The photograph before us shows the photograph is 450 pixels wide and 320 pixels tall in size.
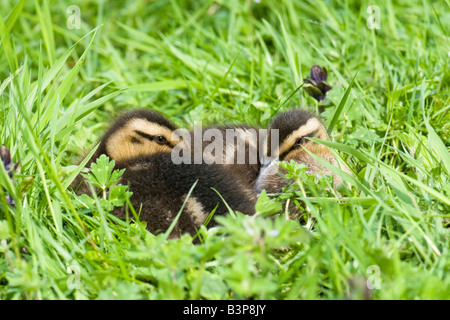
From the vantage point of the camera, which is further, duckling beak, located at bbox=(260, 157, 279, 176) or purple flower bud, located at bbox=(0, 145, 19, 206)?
duckling beak, located at bbox=(260, 157, 279, 176)

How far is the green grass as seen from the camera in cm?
157

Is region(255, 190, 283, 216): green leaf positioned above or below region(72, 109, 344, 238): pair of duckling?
below

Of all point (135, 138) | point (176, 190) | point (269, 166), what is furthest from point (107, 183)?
point (269, 166)

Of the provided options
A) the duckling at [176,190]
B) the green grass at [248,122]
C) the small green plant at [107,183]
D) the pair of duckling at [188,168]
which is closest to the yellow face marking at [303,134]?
the pair of duckling at [188,168]

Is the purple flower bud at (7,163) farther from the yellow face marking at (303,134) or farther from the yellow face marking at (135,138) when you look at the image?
the yellow face marking at (303,134)

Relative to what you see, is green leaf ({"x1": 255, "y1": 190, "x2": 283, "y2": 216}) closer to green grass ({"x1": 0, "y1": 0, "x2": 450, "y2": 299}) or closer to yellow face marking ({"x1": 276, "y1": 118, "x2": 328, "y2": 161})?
green grass ({"x1": 0, "y1": 0, "x2": 450, "y2": 299})

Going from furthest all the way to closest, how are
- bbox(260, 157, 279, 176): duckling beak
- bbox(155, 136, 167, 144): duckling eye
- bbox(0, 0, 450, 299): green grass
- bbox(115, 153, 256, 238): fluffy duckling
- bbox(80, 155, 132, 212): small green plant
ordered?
bbox(155, 136, 167, 144): duckling eye
bbox(260, 157, 279, 176): duckling beak
bbox(115, 153, 256, 238): fluffy duckling
bbox(80, 155, 132, 212): small green plant
bbox(0, 0, 450, 299): green grass

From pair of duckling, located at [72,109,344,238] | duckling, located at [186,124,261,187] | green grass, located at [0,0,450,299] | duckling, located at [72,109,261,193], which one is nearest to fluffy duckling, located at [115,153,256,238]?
pair of duckling, located at [72,109,344,238]

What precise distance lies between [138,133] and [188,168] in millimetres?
489

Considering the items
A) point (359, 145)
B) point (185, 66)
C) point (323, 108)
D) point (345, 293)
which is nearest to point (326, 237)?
point (345, 293)

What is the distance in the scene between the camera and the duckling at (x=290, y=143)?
2.48 metres

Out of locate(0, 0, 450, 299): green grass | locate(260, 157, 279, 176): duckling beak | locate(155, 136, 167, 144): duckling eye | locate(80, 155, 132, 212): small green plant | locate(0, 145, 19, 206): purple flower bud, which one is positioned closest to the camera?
locate(0, 0, 450, 299): green grass
